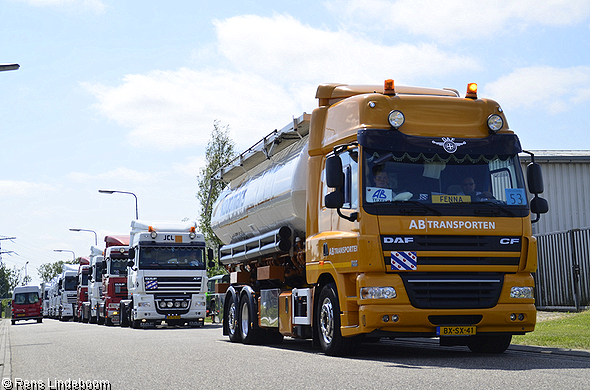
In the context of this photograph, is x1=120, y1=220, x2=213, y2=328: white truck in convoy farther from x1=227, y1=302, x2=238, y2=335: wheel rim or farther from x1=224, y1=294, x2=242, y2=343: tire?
x1=227, y1=302, x2=238, y2=335: wheel rim

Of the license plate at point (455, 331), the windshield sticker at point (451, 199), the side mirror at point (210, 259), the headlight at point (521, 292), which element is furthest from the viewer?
the side mirror at point (210, 259)

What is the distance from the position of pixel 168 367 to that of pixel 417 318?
3.50 metres

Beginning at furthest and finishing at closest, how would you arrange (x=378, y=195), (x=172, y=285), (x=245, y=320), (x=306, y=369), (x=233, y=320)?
(x=172, y=285) < (x=233, y=320) < (x=245, y=320) < (x=378, y=195) < (x=306, y=369)

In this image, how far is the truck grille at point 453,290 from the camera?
35.0ft

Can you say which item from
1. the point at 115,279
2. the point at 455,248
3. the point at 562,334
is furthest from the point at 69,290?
the point at 455,248

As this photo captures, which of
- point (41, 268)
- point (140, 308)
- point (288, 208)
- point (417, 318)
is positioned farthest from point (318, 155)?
point (41, 268)

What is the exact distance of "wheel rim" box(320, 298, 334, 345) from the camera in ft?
38.4

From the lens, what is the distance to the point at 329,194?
1124 centimetres

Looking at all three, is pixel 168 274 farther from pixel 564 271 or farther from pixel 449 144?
pixel 449 144

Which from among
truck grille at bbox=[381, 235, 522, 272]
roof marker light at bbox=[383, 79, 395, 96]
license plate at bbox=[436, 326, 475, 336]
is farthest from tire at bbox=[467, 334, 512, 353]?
roof marker light at bbox=[383, 79, 395, 96]

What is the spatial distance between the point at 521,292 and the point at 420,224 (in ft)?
5.90

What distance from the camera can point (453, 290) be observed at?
10.8 m

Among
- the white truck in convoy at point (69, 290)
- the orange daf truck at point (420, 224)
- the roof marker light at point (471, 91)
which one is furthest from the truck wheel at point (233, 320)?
the white truck in convoy at point (69, 290)

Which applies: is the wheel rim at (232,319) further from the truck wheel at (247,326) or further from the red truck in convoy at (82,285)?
the red truck in convoy at (82,285)
